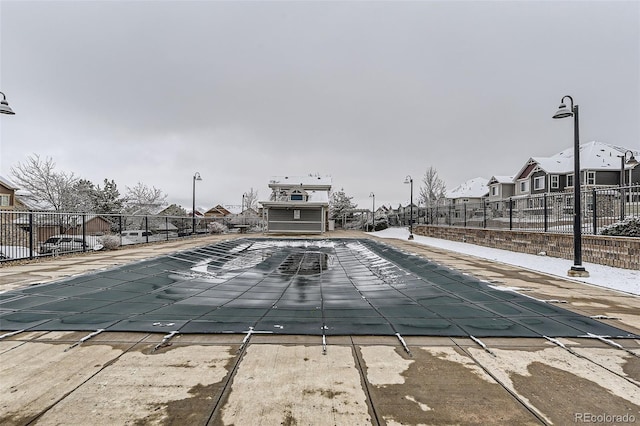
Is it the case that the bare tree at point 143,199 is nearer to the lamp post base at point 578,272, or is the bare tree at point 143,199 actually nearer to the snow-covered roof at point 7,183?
the snow-covered roof at point 7,183

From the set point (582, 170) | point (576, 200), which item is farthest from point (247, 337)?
point (582, 170)

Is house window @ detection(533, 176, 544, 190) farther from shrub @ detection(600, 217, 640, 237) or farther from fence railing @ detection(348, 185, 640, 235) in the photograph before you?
shrub @ detection(600, 217, 640, 237)

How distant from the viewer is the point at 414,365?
97.0 inches

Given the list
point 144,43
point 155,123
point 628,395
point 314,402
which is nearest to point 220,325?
point 314,402

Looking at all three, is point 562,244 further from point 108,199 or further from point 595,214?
point 108,199

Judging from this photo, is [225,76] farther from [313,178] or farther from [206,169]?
[206,169]

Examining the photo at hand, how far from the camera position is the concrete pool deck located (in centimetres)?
183

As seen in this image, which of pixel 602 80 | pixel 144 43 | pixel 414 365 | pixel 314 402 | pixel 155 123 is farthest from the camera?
pixel 155 123

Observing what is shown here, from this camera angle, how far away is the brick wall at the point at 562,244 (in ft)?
22.3

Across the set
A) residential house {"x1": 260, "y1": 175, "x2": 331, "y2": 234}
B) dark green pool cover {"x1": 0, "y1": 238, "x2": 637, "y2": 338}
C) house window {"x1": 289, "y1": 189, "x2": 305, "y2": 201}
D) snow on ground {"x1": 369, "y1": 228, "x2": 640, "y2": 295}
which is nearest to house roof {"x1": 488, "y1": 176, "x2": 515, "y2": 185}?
residential house {"x1": 260, "y1": 175, "x2": 331, "y2": 234}

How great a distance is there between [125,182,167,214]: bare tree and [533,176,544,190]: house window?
41850 mm

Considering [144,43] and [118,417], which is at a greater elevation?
[144,43]

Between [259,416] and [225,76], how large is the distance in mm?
17734

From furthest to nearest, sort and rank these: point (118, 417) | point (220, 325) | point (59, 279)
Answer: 1. point (59, 279)
2. point (220, 325)
3. point (118, 417)
